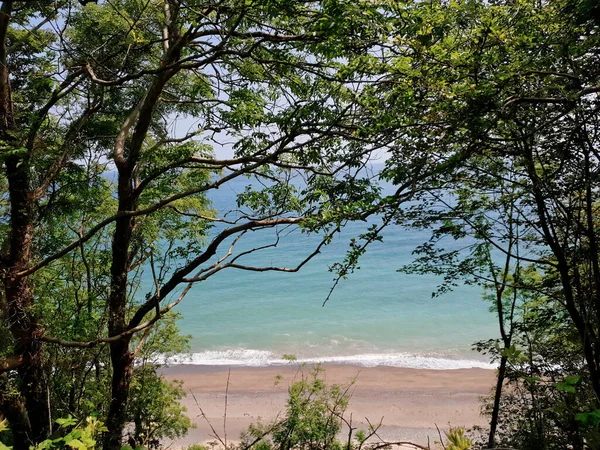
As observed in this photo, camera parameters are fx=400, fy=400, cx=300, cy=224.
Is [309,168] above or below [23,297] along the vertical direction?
above

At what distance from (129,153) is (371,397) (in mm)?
9423

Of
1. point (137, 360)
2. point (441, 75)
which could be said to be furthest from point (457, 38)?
point (137, 360)

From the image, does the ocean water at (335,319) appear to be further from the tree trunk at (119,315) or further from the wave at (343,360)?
the tree trunk at (119,315)

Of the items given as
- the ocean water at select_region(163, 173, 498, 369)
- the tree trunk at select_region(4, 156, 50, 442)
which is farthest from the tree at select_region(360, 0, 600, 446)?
the ocean water at select_region(163, 173, 498, 369)

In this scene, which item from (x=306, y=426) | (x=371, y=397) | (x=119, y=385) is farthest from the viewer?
(x=371, y=397)

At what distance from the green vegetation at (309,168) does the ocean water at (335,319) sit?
453cm

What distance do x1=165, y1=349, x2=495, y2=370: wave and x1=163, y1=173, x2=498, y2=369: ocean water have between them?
0.04 metres

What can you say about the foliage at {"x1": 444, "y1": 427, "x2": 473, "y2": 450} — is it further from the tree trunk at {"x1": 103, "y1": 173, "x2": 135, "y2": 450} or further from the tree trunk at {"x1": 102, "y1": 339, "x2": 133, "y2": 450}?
the tree trunk at {"x1": 102, "y1": 339, "x2": 133, "y2": 450}

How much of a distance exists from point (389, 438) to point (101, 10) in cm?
1012

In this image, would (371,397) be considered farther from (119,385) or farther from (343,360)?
(119,385)

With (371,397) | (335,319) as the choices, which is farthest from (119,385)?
(335,319)

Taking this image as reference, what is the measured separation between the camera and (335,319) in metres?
18.1

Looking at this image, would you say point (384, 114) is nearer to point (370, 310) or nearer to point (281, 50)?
point (281, 50)

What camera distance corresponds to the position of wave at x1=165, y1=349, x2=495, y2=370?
13.6 m
